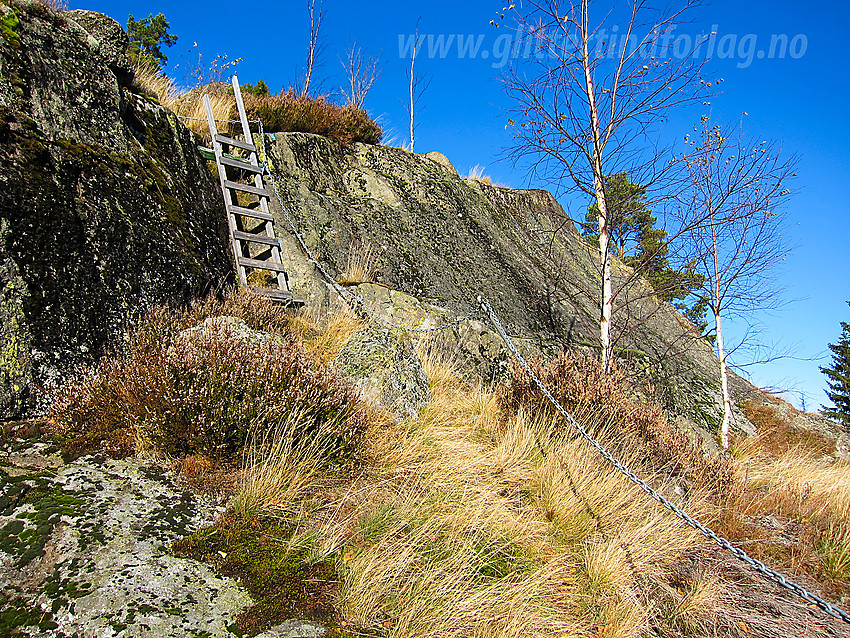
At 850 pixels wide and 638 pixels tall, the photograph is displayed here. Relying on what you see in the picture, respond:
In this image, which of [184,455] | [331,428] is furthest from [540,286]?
[184,455]

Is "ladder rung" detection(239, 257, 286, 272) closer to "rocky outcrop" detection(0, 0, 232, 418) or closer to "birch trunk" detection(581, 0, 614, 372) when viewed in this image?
"rocky outcrop" detection(0, 0, 232, 418)

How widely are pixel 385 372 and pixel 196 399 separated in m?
2.03

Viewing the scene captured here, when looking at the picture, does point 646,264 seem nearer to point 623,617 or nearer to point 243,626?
point 623,617

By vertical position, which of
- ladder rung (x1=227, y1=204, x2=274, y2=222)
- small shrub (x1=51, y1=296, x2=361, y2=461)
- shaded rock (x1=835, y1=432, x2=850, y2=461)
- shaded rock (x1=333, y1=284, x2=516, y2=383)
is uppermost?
ladder rung (x1=227, y1=204, x2=274, y2=222)

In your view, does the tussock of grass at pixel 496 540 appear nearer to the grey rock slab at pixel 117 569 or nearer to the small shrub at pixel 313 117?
the grey rock slab at pixel 117 569

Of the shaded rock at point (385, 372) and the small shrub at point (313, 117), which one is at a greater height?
the small shrub at point (313, 117)

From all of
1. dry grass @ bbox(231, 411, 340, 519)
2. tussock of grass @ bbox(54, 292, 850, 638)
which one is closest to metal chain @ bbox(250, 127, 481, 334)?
tussock of grass @ bbox(54, 292, 850, 638)

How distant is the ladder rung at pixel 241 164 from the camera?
289 inches

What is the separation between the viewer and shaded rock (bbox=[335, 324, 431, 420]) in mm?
4512

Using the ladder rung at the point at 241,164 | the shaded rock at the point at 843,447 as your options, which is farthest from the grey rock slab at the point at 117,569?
the shaded rock at the point at 843,447

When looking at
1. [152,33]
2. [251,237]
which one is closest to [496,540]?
[251,237]

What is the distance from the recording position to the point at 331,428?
3.36 metres

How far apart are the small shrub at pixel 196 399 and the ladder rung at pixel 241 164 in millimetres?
4589

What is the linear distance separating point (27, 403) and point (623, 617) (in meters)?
3.81
